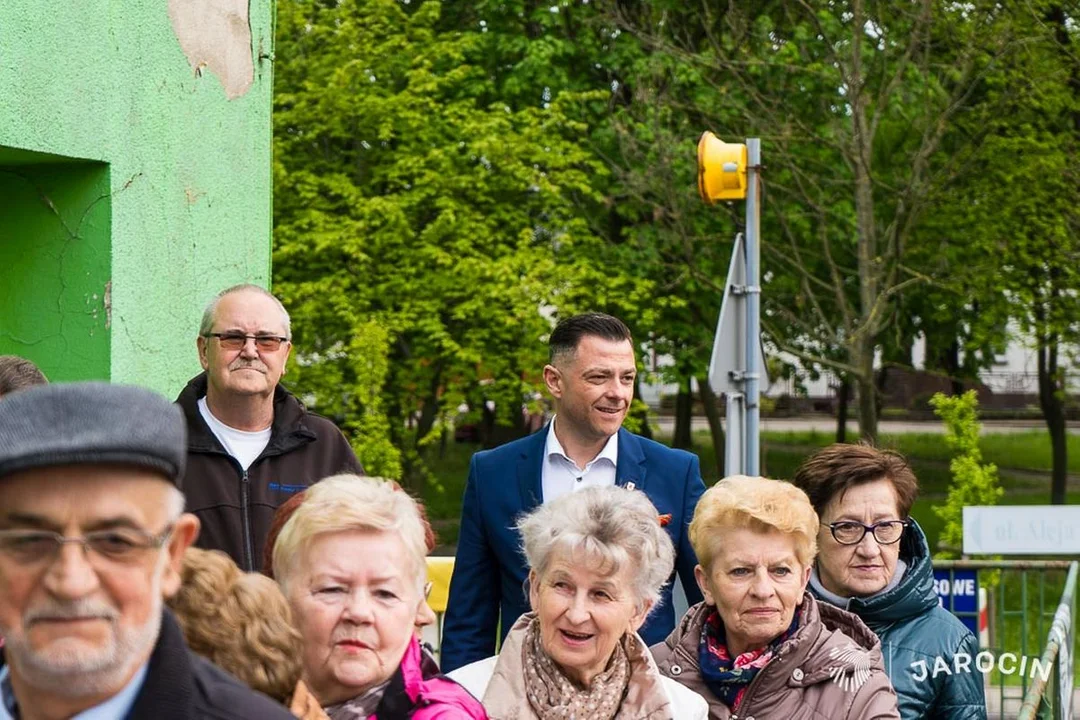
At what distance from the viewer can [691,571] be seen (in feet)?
16.0

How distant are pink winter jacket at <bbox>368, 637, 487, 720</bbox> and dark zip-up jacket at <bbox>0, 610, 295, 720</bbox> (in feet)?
2.73

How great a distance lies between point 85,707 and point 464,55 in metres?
22.1

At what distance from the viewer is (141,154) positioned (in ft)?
21.7

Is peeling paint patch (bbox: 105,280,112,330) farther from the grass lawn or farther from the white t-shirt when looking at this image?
the grass lawn

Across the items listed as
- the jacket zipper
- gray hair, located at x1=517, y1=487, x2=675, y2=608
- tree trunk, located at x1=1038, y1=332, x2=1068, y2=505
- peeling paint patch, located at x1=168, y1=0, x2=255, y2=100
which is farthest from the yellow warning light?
tree trunk, located at x1=1038, y1=332, x2=1068, y2=505

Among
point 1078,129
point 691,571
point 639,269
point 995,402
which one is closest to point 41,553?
point 691,571

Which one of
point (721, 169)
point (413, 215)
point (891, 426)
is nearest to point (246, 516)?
point (721, 169)

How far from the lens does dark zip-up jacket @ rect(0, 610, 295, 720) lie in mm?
2020

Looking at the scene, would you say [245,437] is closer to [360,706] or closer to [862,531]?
[862,531]

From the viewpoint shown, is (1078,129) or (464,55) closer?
(1078,129)

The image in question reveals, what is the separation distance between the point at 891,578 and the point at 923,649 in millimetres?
232

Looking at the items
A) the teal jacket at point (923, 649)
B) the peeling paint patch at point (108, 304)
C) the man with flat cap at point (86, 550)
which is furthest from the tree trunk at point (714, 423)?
the man with flat cap at point (86, 550)

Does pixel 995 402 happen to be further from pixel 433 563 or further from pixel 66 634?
pixel 66 634

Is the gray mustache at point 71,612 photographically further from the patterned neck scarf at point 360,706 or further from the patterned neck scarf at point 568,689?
the patterned neck scarf at point 568,689
